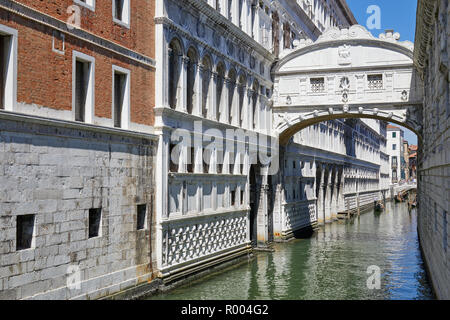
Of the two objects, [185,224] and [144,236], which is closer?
[144,236]

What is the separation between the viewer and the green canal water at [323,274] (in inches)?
540

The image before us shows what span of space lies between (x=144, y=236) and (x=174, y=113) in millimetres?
3250

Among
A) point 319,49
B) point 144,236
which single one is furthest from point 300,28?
point 144,236

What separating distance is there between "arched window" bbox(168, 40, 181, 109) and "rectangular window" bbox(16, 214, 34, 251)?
587 cm

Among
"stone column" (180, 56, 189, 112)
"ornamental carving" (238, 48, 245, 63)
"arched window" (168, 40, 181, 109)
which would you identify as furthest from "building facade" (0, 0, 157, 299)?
"ornamental carving" (238, 48, 245, 63)

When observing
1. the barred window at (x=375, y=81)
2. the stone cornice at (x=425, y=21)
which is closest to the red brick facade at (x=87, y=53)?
the stone cornice at (x=425, y=21)

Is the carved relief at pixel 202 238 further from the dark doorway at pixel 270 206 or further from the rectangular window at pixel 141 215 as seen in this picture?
the dark doorway at pixel 270 206

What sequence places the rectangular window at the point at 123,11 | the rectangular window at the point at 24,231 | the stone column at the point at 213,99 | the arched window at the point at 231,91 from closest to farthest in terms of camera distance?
the rectangular window at the point at 24,231 < the rectangular window at the point at 123,11 < the stone column at the point at 213,99 < the arched window at the point at 231,91

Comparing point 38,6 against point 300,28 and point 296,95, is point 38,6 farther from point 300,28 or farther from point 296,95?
point 300,28

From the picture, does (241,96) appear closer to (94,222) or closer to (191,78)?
(191,78)

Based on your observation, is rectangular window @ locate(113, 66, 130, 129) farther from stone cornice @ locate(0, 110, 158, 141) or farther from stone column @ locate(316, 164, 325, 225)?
stone column @ locate(316, 164, 325, 225)

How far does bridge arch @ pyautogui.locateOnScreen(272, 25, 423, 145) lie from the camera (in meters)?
20.0

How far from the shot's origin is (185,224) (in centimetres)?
1437

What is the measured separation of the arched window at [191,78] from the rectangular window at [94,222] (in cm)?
514
